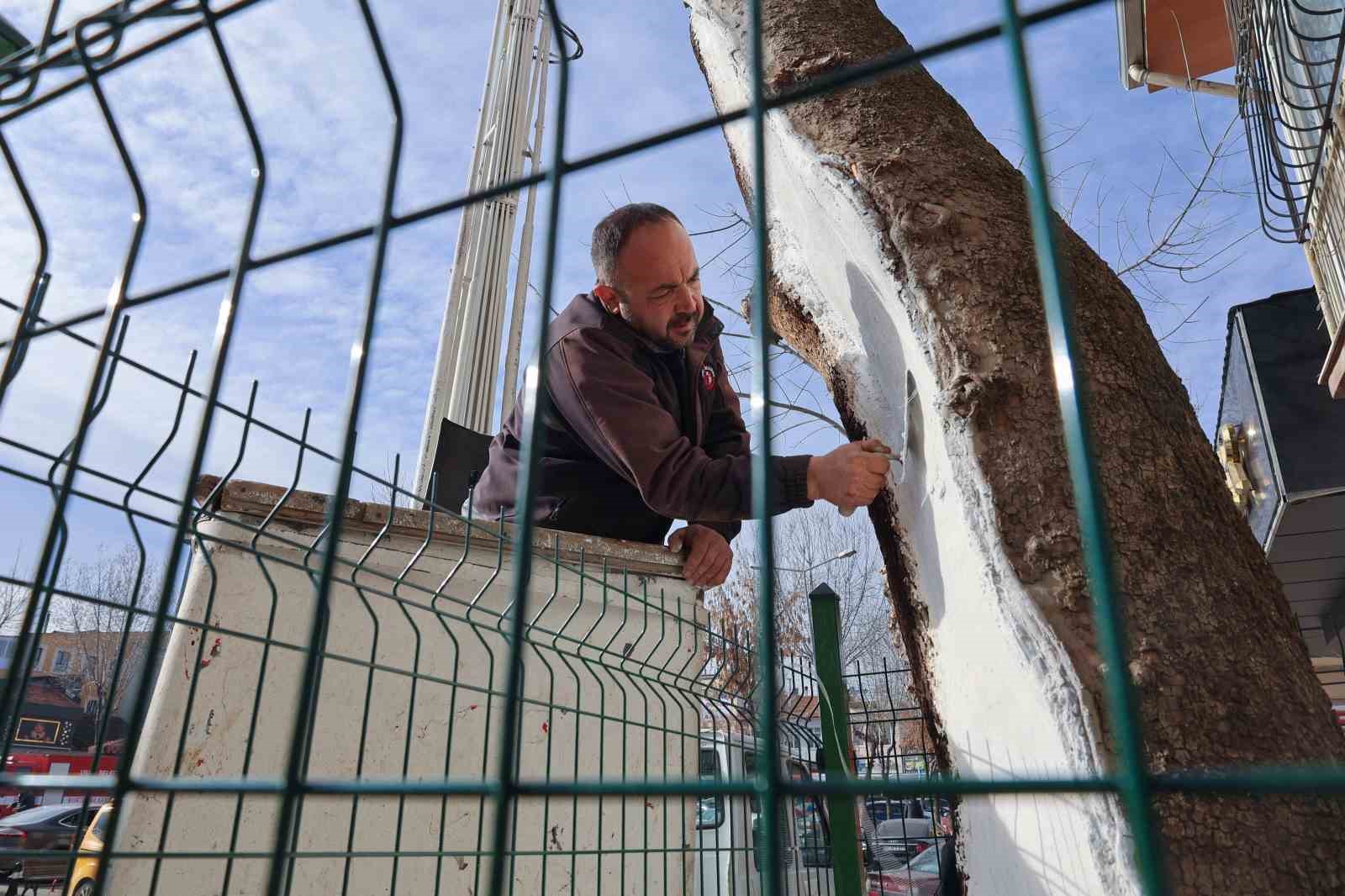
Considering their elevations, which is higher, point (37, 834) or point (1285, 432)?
point (1285, 432)

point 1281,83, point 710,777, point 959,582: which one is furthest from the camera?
point 710,777

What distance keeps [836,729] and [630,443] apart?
94 centimetres

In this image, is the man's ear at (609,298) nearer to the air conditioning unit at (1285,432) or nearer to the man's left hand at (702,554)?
the man's left hand at (702,554)

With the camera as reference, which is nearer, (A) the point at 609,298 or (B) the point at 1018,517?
(B) the point at 1018,517

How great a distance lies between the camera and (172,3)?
101 cm

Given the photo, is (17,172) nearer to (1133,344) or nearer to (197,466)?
(197,466)

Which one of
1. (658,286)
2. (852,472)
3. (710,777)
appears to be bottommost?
(710,777)

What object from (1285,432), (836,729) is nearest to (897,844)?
(1285,432)

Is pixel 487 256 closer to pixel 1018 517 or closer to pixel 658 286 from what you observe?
pixel 658 286

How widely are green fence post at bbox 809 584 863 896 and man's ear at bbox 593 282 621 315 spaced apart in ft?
3.52

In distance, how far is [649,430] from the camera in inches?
82.1

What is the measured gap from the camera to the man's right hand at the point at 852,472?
1764mm

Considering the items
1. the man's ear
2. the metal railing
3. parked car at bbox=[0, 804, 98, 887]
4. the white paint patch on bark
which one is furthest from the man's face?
parked car at bbox=[0, 804, 98, 887]

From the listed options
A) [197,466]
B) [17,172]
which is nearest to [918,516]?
[197,466]
